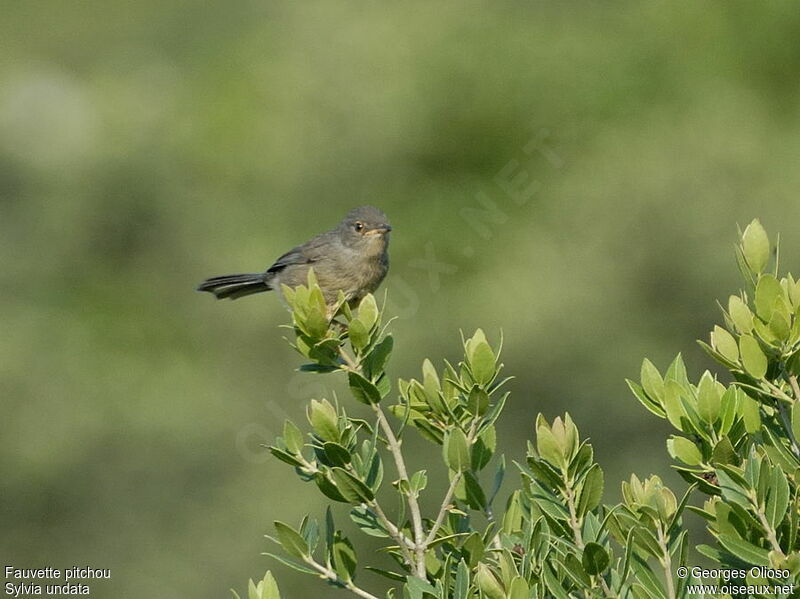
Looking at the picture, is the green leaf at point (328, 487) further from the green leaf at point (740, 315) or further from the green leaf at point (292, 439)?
the green leaf at point (740, 315)

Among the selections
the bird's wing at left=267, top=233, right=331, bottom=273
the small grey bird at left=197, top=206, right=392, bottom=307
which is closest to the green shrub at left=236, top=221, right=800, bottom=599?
the small grey bird at left=197, top=206, right=392, bottom=307

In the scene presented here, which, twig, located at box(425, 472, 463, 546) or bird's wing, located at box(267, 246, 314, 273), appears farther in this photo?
bird's wing, located at box(267, 246, 314, 273)

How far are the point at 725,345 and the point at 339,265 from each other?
3394mm

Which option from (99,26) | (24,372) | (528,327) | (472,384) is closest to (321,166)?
(528,327)

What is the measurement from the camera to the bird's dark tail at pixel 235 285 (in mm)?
6656

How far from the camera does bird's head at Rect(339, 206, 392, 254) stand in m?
6.09

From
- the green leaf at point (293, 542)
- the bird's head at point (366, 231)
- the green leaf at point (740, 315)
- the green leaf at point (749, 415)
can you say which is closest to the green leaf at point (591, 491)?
the green leaf at point (749, 415)

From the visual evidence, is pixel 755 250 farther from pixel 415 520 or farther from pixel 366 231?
pixel 366 231

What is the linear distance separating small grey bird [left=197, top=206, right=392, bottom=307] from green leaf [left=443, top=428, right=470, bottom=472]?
2551 millimetres

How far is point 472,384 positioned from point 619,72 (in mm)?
15133

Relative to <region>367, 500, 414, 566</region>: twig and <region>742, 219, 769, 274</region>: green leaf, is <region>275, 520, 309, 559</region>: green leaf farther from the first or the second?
<region>742, 219, 769, 274</region>: green leaf

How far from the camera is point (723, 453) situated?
2717mm

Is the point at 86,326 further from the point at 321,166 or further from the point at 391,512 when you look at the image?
the point at 391,512

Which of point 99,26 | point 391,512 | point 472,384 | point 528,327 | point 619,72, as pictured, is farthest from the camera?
point 99,26
